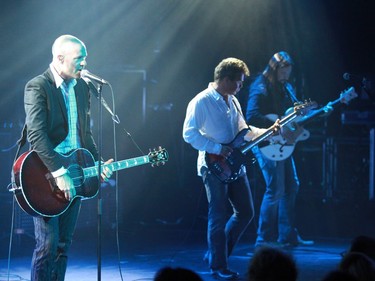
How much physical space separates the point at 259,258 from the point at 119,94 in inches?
331

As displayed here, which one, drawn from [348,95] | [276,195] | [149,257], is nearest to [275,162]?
[276,195]

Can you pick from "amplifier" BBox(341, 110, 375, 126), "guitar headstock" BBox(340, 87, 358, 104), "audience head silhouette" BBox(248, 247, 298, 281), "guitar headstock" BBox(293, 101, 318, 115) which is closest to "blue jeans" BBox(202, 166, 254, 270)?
"guitar headstock" BBox(293, 101, 318, 115)

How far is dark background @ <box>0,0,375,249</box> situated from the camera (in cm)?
1039

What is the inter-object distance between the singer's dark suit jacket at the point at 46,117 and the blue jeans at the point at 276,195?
3.69 metres

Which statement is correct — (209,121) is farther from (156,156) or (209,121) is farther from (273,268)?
(273,268)

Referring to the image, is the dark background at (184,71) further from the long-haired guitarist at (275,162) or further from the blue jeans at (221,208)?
the blue jeans at (221,208)

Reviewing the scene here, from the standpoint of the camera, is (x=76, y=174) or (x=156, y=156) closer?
(x=76, y=174)

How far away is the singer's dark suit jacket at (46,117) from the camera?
488 centimetres

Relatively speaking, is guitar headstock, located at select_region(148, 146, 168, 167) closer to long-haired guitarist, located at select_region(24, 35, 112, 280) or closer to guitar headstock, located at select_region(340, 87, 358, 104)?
long-haired guitarist, located at select_region(24, 35, 112, 280)

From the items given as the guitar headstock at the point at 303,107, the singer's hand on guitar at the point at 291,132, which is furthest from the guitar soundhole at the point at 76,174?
the singer's hand on guitar at the point at 291,132

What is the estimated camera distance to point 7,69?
10.3m

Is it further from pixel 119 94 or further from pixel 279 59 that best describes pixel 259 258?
pixel 119 94

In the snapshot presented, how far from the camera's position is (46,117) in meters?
A: 5.00

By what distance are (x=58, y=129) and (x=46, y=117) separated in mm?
146
